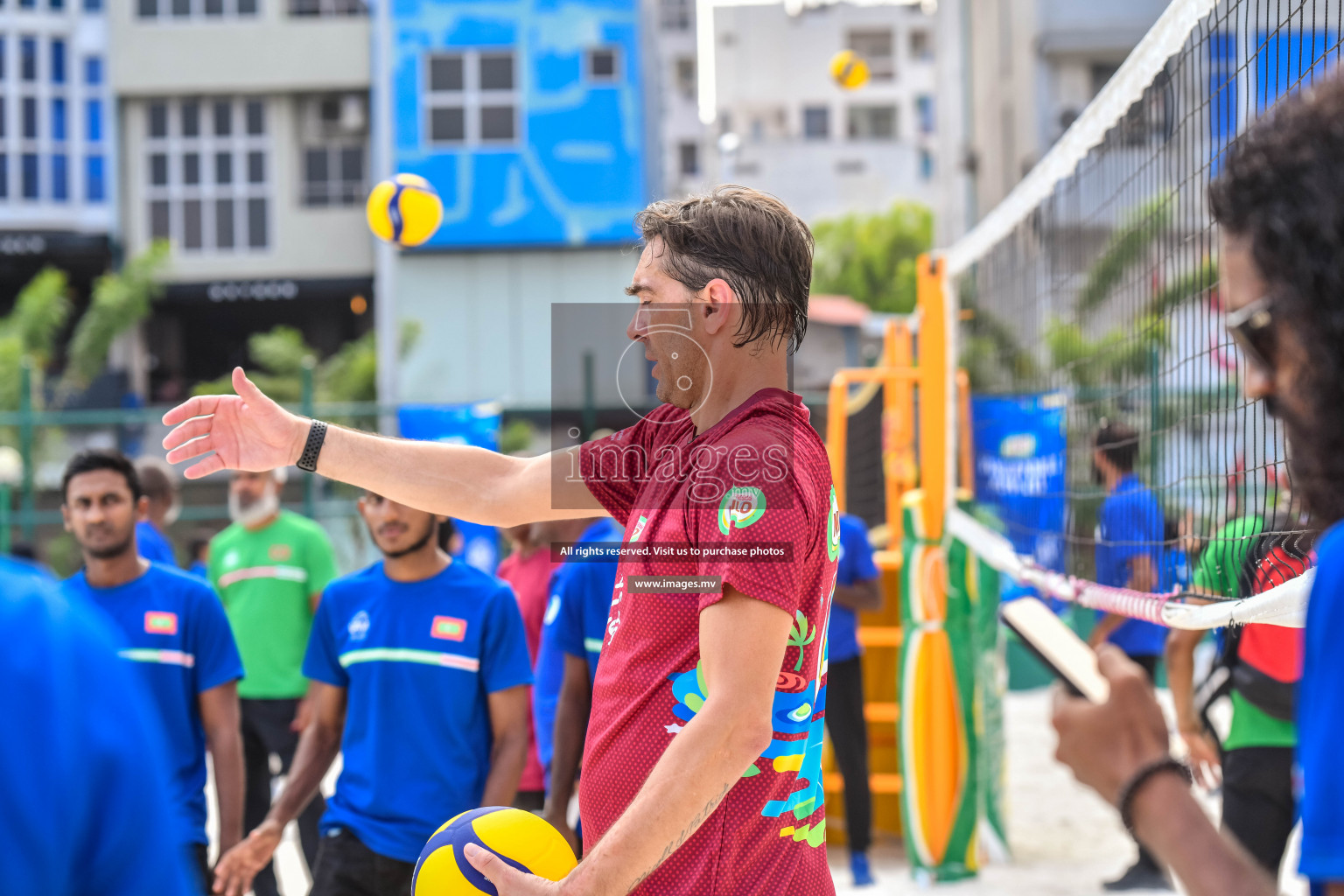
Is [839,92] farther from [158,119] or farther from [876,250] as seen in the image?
[158,119]

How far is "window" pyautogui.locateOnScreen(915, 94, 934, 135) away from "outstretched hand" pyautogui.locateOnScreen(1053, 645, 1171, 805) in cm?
5355

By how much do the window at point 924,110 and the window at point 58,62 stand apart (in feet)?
114

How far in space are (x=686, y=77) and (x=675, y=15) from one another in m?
2.58

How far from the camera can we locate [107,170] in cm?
2644

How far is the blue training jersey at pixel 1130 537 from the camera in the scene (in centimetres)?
577

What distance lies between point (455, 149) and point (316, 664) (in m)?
21.3

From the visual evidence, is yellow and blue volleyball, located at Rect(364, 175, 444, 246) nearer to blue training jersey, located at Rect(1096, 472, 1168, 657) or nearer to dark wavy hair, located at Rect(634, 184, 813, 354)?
blue training jersey, located at Rect(1096, 472, 1168, 657)

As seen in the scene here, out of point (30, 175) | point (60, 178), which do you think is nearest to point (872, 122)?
point (60, 178)

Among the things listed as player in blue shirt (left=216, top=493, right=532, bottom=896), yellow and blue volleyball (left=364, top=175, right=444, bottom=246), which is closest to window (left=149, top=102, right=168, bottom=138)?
yellow and blue volleyball (left=364, top=175, right=444, bottom=246)

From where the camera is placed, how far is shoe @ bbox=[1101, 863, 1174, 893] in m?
5.93

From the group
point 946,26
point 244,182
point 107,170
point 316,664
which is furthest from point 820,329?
point 316,664

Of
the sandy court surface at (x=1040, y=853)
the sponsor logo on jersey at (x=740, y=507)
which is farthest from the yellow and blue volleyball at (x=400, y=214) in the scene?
the sponsor logo on jersey at (x=740, y=507)

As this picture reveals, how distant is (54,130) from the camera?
88.5 ft

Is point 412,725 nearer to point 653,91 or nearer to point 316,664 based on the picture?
point 316,664
